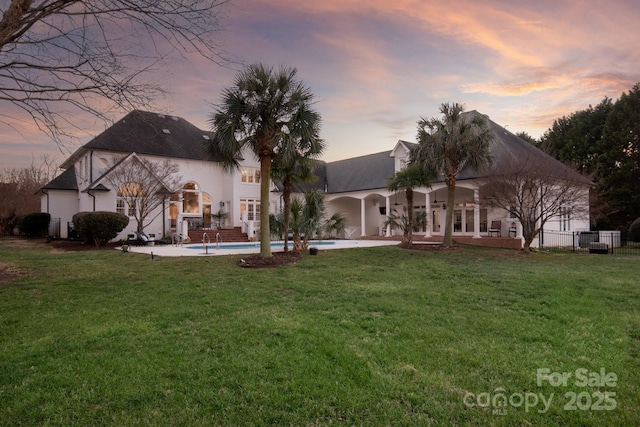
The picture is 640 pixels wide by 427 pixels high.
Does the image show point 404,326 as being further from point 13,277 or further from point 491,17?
point 491,17

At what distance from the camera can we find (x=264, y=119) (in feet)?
38.0

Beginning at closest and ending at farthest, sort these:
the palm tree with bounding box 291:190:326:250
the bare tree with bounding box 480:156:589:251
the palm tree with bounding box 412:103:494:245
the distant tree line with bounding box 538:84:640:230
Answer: the palm tree with bounding box 291:190:326:250
the bare tree with bounding box 480:156:589:251
the palm tree with bounding box 412:103:494:245
the distant tree line with bounding box 538:84:640:230

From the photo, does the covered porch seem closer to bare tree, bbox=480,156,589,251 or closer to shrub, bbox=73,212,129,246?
bare tree, bbox=480,156,589,251

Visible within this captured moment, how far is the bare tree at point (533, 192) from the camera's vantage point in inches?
610

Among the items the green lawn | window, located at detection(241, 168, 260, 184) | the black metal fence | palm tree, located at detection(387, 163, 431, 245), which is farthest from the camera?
window, located at detection(241, 168, 260, 184)

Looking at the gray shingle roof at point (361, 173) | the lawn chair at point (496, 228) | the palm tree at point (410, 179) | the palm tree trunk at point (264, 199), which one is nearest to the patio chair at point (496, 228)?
the lawn chair at point (496, 228)

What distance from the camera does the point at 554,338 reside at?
455cm

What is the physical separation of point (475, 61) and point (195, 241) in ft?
59.1

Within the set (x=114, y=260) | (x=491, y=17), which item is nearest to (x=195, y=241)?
(x=114, y=260)

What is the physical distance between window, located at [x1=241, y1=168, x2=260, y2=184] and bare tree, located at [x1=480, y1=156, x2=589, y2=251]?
17099 mm

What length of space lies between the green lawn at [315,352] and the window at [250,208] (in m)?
18.8

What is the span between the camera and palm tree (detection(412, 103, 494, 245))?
16.4 meters

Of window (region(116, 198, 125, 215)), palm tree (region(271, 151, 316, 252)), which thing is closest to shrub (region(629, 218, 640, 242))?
palm tree (region(271, 151, 316, 252))

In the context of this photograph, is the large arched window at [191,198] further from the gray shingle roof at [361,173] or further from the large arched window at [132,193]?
the gray shingle roof at [361,173]
